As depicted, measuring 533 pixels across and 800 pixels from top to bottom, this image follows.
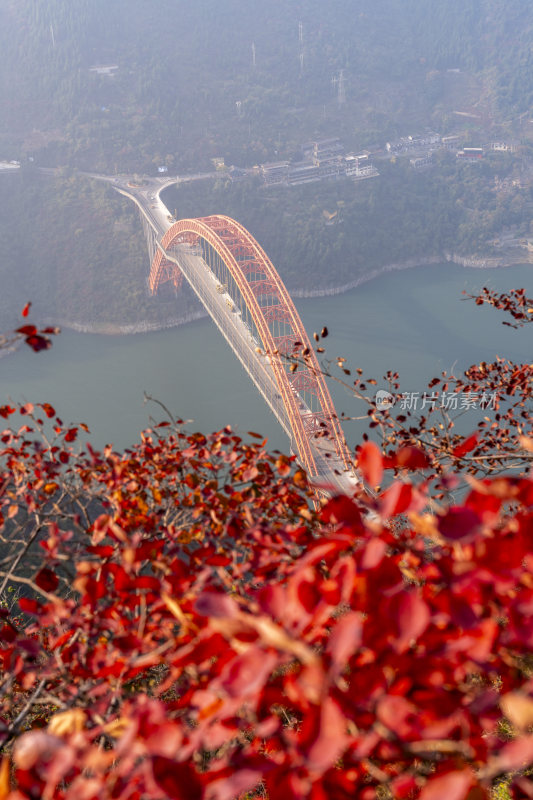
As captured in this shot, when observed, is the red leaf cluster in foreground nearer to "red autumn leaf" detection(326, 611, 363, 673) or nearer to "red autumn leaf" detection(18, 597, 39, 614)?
"red autumn leaf" detection(326, 611, 363, 673)

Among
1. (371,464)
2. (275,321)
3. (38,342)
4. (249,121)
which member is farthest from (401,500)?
(249,121)

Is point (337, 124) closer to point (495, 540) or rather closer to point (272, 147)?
point (272, 147)

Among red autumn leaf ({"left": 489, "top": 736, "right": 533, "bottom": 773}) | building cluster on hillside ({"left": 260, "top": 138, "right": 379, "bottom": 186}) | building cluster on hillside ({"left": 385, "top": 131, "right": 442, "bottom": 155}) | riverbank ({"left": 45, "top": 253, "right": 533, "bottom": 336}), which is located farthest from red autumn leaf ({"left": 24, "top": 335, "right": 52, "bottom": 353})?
building cluster on hillside ({"left": 385, "top": 131, "right": 442, "bottom": 155})

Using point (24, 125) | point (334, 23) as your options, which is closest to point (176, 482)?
point (24, 125)

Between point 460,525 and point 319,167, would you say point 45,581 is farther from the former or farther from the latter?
point 319,167

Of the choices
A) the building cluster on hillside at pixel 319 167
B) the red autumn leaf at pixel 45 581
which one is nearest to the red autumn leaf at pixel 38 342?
the red autumn leaf at pixel 45 581

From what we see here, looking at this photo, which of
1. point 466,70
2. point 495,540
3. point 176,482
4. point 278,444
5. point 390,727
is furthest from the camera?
point 466,70
